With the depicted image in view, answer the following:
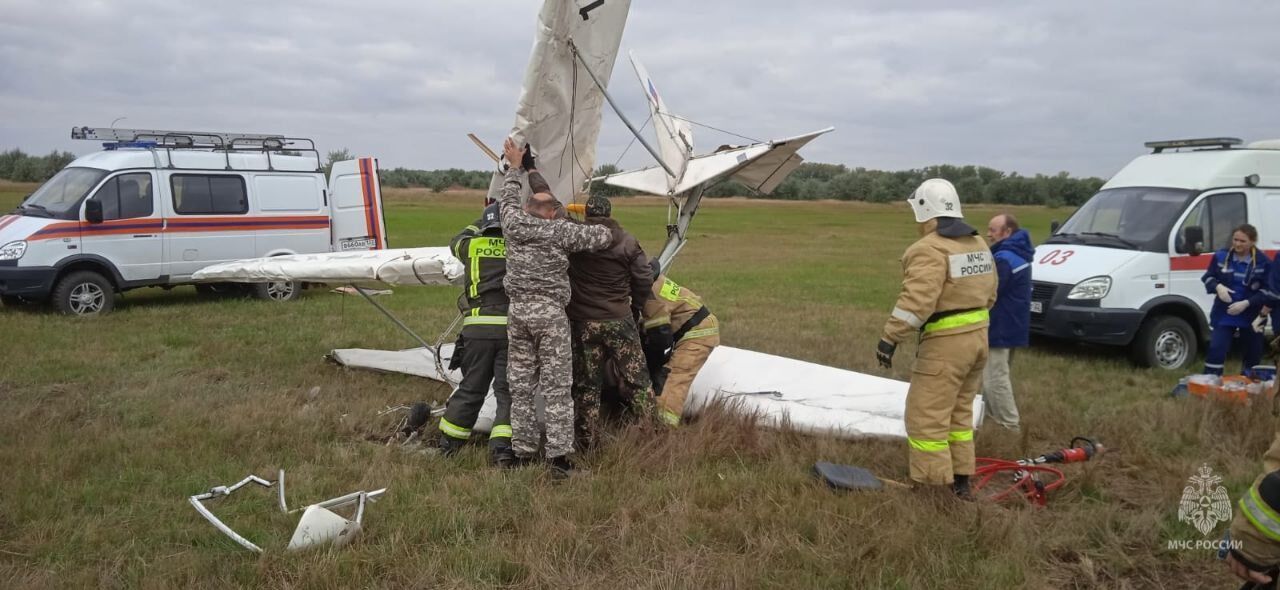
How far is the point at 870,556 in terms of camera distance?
157 inches

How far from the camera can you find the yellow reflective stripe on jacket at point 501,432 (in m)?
5.38

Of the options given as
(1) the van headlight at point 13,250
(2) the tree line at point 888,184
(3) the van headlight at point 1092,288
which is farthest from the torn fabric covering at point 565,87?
(2) the tree line at point 888,184

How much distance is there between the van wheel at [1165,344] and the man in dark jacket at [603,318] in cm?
601

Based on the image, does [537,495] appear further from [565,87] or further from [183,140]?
[183,140]

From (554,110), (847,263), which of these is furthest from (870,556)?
(847,263)

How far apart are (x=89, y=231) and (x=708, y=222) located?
1434 inches

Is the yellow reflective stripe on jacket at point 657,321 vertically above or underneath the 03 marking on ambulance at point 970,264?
underneath

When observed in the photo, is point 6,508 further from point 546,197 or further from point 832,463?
point 832,463

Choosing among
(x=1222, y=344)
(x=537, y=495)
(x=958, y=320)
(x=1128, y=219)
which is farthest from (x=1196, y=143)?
(x=537, y=495)

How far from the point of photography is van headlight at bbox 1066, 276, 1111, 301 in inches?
340

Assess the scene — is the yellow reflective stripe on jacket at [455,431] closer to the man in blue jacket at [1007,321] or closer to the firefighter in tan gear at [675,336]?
the firefighter in tan gear at [675,336]

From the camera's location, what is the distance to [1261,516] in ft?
8.09

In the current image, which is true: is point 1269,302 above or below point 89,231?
below

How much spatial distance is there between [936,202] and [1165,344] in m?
5.86
